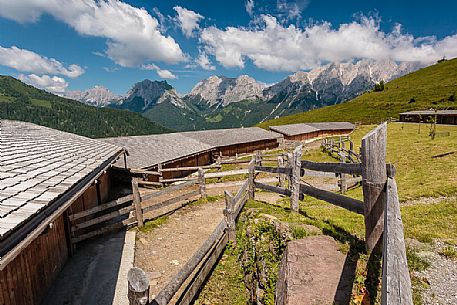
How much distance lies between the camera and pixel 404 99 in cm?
9169

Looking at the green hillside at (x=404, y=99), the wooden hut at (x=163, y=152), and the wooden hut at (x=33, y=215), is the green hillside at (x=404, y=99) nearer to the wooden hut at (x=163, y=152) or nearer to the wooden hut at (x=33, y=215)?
the wooden hut at (x=163, y=152)

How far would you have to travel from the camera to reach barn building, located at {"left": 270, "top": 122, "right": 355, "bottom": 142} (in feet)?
183

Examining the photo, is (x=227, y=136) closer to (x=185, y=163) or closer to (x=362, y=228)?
(x=185, y=163)

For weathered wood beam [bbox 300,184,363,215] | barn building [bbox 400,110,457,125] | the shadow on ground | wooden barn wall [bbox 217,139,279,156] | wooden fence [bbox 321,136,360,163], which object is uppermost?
barn building [bbox 400,110,457,125]

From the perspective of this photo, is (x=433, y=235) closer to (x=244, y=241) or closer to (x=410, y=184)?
(x=244, y=241)

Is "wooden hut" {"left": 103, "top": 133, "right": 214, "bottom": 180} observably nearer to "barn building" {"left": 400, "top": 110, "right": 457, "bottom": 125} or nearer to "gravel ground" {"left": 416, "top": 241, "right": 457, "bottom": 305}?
"gravel ground" {"left": 416, "top": 241, "right": 457, "bottom": 305}

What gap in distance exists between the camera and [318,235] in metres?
5.66

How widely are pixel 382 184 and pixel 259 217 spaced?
385 cm

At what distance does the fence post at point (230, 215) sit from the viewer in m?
7.75

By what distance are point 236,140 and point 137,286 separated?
35578 mm

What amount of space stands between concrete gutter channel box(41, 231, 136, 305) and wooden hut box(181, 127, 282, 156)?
24195 mm

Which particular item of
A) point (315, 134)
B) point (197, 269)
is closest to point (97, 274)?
point (197, 269)

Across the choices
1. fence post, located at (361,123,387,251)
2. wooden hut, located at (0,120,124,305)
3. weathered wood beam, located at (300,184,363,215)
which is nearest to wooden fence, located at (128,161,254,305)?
wooden hut, located at (0,120,124,305)

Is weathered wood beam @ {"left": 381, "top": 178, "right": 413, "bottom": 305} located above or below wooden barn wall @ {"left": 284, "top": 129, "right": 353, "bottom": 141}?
above
